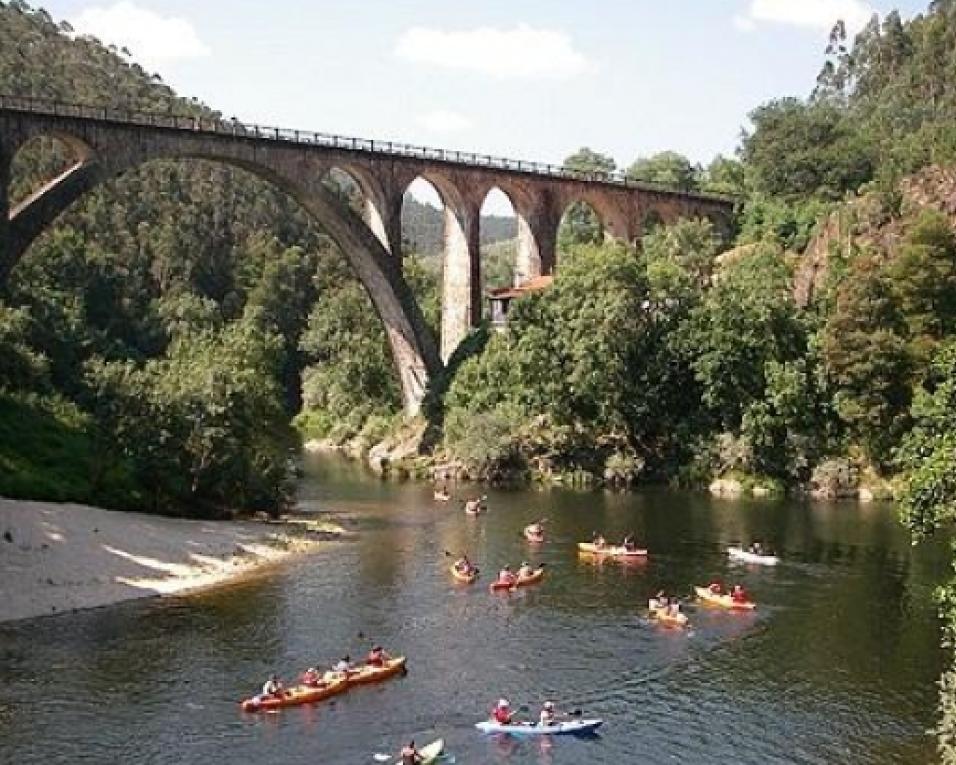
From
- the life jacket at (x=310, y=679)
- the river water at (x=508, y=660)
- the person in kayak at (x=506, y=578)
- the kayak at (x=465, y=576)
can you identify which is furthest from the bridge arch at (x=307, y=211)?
the life jacket at (x=310, y=679)

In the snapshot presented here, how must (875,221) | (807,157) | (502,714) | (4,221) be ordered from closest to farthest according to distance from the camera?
(502,714), (4,221), (875,221), (807,157)

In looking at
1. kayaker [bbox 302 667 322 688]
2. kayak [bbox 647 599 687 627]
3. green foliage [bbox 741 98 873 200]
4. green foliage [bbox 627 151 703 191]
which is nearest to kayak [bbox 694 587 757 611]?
kayak [bbox 647 599 687 627]

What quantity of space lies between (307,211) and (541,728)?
2420 inches

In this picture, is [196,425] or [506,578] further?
[196,425]

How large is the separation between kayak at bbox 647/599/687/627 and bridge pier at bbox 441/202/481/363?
5277 centimetres

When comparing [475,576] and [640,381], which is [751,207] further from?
[475,576]

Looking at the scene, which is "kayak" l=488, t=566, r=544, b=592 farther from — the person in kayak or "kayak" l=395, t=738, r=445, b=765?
"kayak" l=395, t=738, r=445, b=765

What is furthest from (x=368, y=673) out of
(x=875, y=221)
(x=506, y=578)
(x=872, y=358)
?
(x=875, y=221)

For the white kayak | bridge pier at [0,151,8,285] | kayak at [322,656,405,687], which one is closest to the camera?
kayak at [322,656,405,687]

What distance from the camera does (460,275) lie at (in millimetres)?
99188

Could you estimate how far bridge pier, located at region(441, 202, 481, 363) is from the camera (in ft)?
319

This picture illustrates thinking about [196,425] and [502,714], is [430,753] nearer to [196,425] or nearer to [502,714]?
[502,714]

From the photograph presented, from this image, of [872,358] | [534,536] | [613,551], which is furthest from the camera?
[872,358]

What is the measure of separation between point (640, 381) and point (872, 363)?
15.2 m
